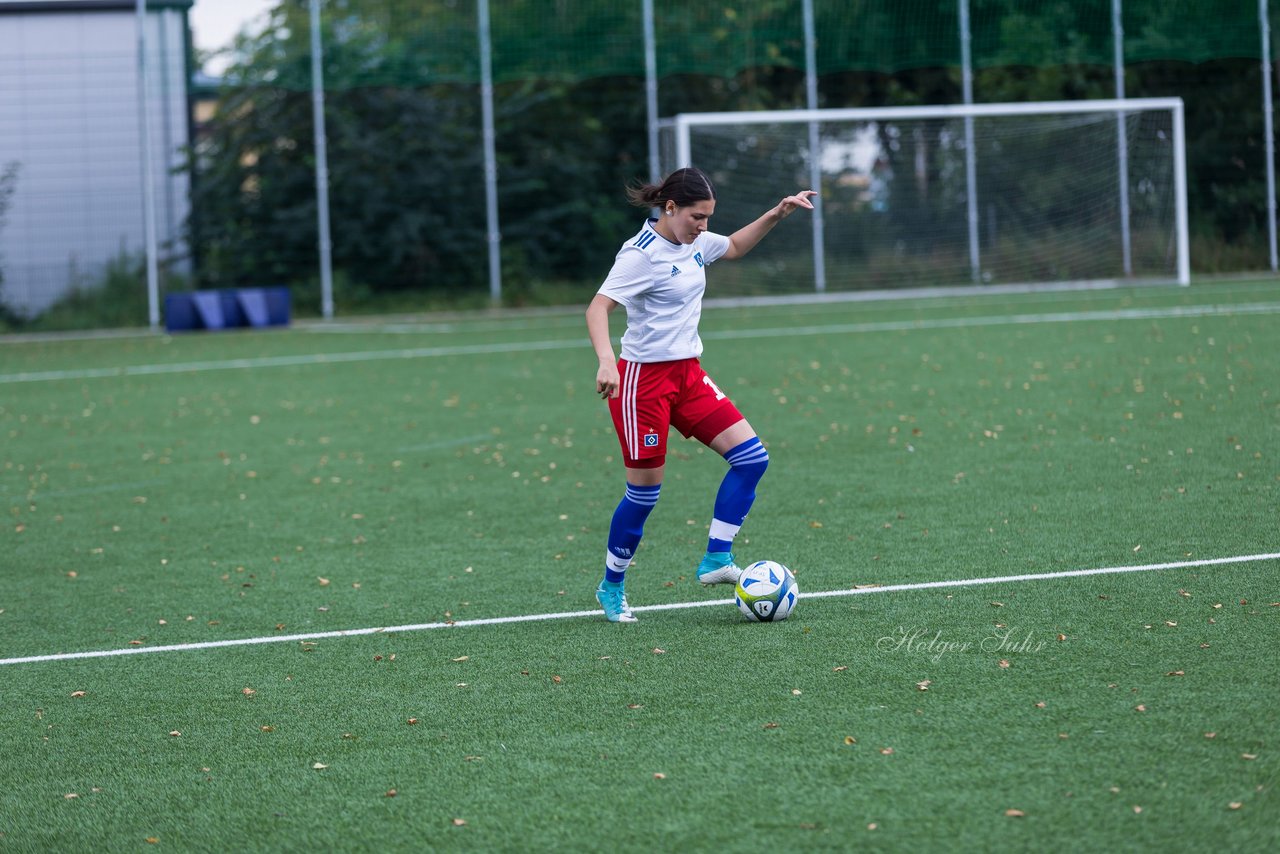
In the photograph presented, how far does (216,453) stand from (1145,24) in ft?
73.2

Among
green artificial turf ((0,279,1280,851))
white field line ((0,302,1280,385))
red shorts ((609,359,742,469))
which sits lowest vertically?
green artificial turf ((0,279,1280,851))

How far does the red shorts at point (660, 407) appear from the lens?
596 centimetres

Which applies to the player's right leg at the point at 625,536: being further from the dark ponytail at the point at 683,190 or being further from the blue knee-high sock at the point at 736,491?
the dark ponytail at the point at 683,190

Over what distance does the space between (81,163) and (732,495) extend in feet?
76.1

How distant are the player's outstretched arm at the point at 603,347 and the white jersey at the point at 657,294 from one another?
9cm

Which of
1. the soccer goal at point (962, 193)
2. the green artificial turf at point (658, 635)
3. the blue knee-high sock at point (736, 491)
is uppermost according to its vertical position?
the soccer goal at point (962, 193)

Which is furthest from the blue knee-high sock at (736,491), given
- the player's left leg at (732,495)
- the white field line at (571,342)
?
the white field line at (571,342)

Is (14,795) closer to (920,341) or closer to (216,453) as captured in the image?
(216,453)

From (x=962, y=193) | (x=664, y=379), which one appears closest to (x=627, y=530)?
(x=664, y=379)

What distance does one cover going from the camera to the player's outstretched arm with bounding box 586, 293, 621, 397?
5.43 m

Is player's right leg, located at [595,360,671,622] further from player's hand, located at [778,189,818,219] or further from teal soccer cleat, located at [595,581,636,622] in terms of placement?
player's hand, located at [778,189,818,219]

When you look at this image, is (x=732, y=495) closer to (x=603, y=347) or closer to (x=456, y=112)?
(x=603, y=347)

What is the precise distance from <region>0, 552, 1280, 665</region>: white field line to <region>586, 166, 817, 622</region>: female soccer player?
224 mm
